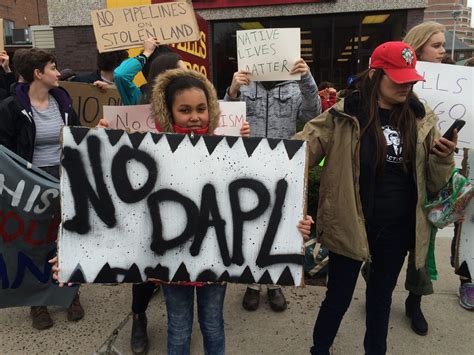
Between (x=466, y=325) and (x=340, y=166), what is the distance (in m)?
1.71

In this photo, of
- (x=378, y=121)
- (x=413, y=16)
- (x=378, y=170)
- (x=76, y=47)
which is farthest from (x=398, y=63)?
(x=76, y=47)

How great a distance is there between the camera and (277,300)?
3.02 meters

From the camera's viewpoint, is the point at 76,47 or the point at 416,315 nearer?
the point at 416,315

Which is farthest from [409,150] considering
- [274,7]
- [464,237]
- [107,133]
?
[274,7]

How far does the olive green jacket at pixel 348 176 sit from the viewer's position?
6.49 ft

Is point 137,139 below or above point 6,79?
below

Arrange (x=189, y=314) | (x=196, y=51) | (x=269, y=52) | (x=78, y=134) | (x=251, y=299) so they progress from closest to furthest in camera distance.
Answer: (x=78, y=134)
(x=189, y=314)
(x=269, y=52)
(x=251, y=299)
(x=196, y=51)

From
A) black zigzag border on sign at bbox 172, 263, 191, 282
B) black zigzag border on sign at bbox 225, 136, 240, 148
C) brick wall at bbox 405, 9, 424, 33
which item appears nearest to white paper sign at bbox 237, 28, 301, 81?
black zigzag border on sign at bbox 225, 136, 240, 148

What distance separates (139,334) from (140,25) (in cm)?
219

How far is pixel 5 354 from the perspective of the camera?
261cm

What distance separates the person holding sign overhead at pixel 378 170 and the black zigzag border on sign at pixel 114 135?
0.92 m

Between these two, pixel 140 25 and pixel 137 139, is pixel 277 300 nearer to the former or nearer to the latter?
pixel 137 139

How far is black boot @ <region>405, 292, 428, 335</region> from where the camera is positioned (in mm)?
2740

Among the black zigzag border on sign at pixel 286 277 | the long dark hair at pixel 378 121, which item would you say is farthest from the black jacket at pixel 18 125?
the long dark hair at pixel 378 121
